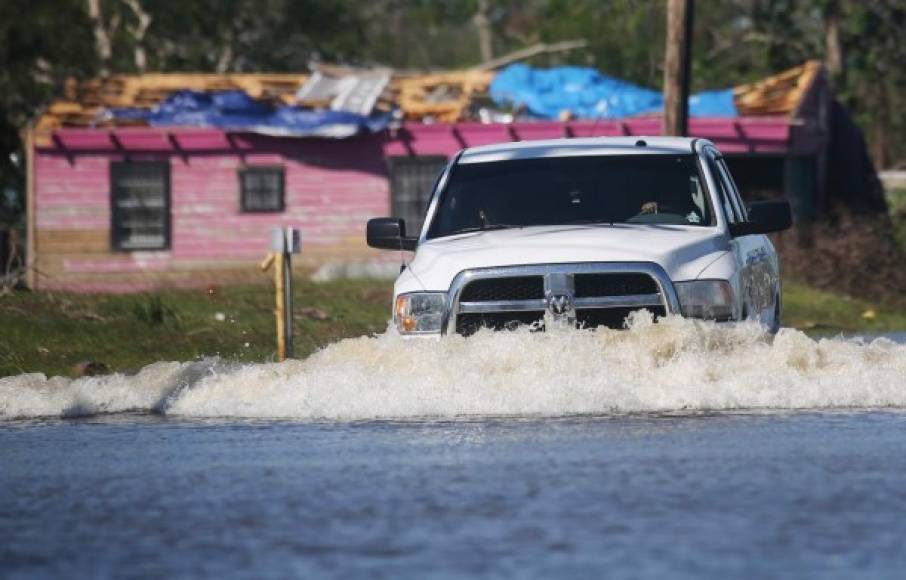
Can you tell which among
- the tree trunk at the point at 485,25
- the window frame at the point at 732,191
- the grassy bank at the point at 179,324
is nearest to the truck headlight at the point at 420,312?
the window frame at the point at 732,191

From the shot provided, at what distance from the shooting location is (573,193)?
565 inches

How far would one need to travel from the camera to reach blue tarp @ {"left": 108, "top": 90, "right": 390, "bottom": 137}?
1452 inches

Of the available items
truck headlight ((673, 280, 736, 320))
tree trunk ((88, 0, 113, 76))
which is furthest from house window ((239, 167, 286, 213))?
truck headlight ((673, 280, 736, 320))

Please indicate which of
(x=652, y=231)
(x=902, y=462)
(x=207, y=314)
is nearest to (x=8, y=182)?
(x=207, y=314)

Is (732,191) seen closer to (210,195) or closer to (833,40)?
(210,195)

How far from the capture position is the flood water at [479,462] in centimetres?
764

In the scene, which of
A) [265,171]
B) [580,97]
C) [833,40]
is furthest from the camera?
[833,40]

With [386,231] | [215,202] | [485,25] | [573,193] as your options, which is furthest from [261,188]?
[485,25]

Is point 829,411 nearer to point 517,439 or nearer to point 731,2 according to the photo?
point 517,439

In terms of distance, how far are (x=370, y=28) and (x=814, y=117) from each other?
3739 centimetres

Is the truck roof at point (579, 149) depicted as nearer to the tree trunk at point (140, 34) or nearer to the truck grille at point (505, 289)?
the truck grille at point (505, 289)

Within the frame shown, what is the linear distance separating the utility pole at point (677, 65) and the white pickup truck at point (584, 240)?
42.5ft

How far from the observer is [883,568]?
7195mm

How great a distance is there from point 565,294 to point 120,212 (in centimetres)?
2619
